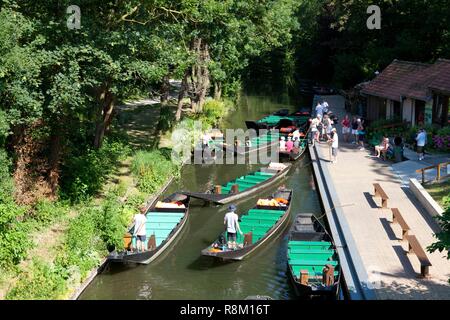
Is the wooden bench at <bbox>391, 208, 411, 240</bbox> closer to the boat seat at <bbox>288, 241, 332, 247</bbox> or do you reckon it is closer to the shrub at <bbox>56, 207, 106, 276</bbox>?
the boat seat at <bbox>288, 241, 332, 247</bbox>

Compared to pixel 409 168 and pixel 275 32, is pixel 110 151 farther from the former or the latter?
pixel 275 32

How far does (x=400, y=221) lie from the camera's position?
66.1 feet

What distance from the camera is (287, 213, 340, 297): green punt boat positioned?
16.4 metres

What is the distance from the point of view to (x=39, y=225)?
802 inches

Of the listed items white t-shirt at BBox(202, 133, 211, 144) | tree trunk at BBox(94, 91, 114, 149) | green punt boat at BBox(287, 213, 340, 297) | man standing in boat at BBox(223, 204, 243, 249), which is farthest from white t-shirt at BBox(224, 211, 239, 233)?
white t-shirt at BBox(202, 133, 211, 144)

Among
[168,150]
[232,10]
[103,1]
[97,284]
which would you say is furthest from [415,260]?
[232,10]

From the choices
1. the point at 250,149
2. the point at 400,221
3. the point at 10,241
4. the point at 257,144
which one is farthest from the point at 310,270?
the point at 257,144

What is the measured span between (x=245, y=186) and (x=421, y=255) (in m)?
11.1

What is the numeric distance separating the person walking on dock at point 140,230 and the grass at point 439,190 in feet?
34.8

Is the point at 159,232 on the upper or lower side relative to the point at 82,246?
lower

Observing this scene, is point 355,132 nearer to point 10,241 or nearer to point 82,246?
point 82,246

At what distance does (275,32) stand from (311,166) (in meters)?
18.1

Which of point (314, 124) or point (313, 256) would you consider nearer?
point (313, 256)

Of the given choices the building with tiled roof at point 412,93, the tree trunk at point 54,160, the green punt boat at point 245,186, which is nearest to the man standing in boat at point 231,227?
the green punt boat at point 245,186
